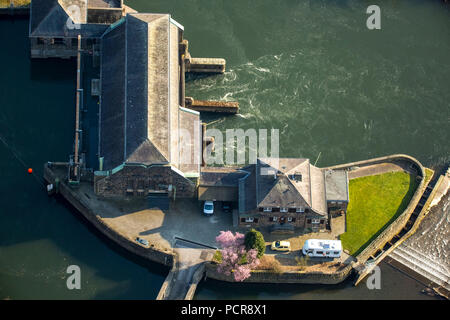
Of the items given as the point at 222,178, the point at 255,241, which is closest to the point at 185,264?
the point at 255,241

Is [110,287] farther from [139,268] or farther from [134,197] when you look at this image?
[134,197]

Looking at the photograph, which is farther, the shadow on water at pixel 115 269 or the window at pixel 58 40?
the window at pixel 58 40

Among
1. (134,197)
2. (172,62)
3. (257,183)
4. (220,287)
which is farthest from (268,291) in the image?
(172,62)

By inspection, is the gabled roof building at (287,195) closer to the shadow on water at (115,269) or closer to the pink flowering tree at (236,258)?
the pink flowering tree at (236,258)

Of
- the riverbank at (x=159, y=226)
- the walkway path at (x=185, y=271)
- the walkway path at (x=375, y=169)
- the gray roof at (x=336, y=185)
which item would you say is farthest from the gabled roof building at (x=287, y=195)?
the walkway path at (x=185, y=271)

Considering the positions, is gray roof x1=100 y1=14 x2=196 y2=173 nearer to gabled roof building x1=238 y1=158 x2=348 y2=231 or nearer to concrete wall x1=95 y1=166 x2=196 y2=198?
concrete wall x1=95 y1=166 x2=196 y2=198
